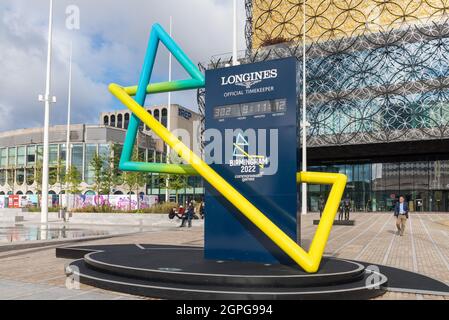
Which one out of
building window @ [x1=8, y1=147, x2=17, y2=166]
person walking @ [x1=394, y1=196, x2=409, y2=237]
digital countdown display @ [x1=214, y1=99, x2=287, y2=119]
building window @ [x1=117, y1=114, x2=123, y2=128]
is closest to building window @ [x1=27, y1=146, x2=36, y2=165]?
building window @ [x1=8, y1=147, x2=17, y2=166]

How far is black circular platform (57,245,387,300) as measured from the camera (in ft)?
24.6

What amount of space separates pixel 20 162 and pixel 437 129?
74.5 meters

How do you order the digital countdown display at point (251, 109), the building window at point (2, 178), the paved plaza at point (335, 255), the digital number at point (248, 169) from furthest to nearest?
1. the building window at point (2, 178)
2. the digital number at point (248, 169)
3. the digital countdown display at point (251, 109)
4. the paved plaza at point (335, 255)

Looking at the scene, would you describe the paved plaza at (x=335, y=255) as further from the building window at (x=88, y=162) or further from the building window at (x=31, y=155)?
the building window at (x=31, y=155)

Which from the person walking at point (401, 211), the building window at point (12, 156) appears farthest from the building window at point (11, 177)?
the person walking at point (401, 211)

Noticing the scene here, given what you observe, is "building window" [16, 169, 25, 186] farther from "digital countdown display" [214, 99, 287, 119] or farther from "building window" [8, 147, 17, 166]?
"digital countdown display" [214, 99, 287, 119]

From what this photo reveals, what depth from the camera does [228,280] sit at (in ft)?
25.9

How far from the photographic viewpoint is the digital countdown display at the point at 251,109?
9.84 metres

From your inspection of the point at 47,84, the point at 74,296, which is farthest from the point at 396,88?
the point at 74,296

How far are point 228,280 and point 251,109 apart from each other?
13.1 feet

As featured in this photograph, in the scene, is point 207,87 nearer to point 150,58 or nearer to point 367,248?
point 150,58

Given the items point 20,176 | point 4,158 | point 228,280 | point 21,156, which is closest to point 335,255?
point 228,280

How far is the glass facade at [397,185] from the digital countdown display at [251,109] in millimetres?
48186

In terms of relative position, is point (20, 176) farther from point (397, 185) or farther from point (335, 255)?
point (335, 255)
